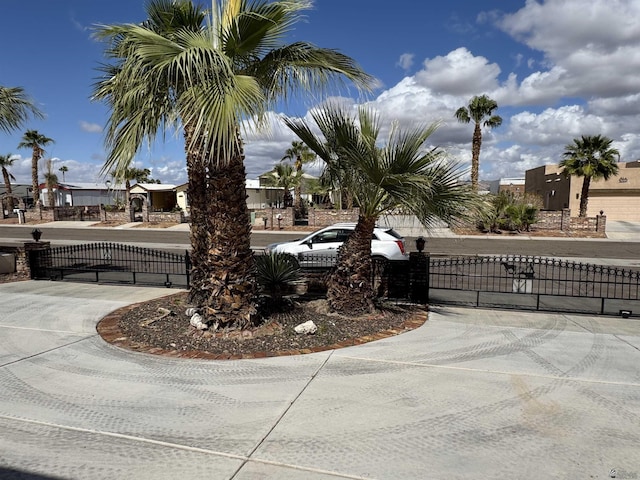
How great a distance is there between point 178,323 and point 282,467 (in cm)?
417

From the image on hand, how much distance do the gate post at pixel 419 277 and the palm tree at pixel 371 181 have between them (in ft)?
5.27

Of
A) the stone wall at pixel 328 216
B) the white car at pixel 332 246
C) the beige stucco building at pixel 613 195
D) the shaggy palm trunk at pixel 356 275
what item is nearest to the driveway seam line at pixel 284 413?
the shaggy palm trunk at pixel 356 275

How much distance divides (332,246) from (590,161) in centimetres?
2416

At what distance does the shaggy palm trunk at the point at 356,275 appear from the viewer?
23.6ft

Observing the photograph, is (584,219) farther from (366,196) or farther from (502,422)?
(502,422)

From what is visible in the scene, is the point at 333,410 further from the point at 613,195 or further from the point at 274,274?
the point at 613,195

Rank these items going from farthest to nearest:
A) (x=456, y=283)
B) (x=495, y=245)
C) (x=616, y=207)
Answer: (x=616, y=207), (x=495, y=245), (x=456, y=283)

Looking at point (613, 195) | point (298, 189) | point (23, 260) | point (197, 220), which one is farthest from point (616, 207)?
point (23, 260)

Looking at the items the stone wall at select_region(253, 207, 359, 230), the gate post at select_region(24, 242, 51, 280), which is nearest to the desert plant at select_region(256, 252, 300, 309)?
the gate post at select_region(24, 242, 51, 280)

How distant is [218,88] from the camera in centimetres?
532

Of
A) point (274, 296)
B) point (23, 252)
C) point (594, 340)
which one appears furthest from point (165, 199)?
point (594, 340)

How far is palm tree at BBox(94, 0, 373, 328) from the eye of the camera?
17.1 ft

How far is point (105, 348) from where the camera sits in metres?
5.92

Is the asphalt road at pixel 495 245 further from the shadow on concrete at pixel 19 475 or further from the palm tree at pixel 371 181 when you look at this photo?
the shadow on concrete at pixel 19 475
